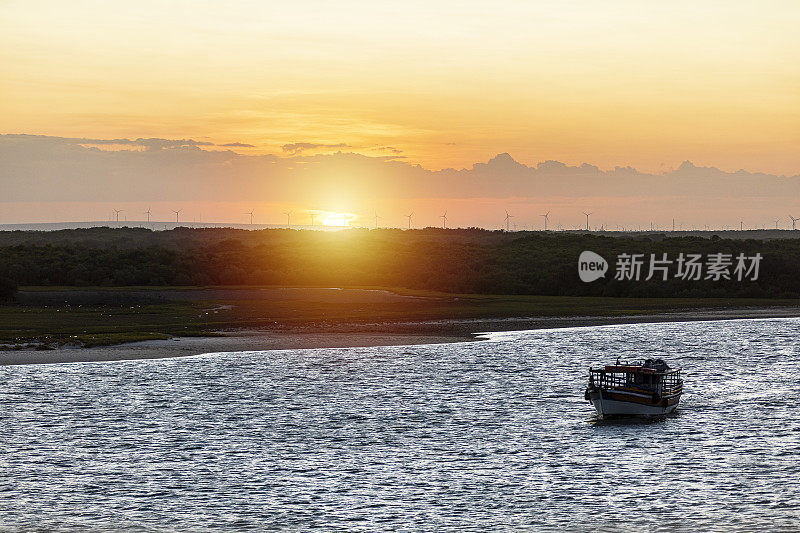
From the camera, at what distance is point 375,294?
135 m

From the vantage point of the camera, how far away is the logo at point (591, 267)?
154 metres

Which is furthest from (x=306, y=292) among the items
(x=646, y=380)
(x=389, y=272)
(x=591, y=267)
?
(x=646, y=380)

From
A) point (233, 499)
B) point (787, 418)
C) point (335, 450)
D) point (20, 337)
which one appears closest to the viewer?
point (233, 499)

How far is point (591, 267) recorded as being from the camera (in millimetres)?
163250

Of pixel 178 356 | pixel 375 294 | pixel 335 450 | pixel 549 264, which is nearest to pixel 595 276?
pixel 549 264

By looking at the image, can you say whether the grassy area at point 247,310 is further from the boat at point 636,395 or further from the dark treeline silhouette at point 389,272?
the boat at point 636,395

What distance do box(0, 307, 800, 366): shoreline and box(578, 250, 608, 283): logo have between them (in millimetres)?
39722

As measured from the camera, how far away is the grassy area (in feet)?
273

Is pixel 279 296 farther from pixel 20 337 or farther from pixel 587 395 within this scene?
pixel 587 395

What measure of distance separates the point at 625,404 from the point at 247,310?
6553cm

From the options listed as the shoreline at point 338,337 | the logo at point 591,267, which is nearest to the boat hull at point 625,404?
the shoreline at point 338,337

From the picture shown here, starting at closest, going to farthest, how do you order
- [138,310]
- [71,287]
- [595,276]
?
[138,310], [71,287], [595,276]

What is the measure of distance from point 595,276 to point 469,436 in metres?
116

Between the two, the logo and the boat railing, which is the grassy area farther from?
the boat railing
